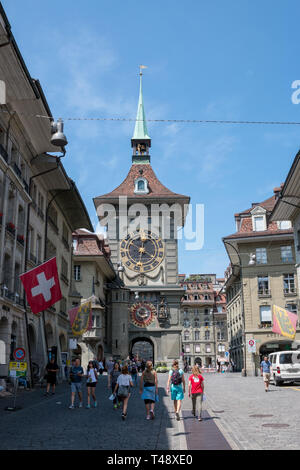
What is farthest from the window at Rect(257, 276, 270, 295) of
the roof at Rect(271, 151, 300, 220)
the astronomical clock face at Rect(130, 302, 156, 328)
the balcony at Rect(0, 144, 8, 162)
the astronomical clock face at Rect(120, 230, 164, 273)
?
the balcony at Rect(0, 144, 8, 162)

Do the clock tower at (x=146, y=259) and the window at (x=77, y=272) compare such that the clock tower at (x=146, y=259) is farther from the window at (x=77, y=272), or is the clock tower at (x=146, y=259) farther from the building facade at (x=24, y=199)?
the building facade at (x=24, y=199)

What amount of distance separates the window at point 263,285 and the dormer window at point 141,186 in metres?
23.5

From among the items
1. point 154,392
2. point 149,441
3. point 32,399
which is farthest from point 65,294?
point 149,441

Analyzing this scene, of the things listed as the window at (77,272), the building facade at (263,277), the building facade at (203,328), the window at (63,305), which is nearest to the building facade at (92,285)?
the window at (77,272)

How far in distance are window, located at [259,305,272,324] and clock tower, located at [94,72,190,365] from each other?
14317 mm

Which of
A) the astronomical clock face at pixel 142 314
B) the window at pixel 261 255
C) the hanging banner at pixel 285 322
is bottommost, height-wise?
the hanging banner at pixel 285 322

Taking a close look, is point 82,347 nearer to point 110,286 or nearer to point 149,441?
point 110,286

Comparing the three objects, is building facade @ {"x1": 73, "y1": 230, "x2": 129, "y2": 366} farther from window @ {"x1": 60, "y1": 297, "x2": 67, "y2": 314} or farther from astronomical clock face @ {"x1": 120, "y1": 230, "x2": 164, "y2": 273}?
window @ {"x1": 60, "y1": 297, "x2": 67, "y2": 314}

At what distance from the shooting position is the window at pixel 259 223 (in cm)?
5697

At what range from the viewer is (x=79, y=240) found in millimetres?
57719

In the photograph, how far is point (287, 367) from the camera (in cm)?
2936

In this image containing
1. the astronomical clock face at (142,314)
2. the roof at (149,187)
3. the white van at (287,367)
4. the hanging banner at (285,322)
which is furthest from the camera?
the roof at (149,187)

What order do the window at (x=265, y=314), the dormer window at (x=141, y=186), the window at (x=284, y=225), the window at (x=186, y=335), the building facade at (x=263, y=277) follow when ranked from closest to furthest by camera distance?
the building facade at (x=263, y=277) → the window at (x=265, y=314) → the window at (x=284, y=225) → the dormer window at (x=141, y=186) → the window at (x=186, y=335)

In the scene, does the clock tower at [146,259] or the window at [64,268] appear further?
the clock tower at [146,259]
